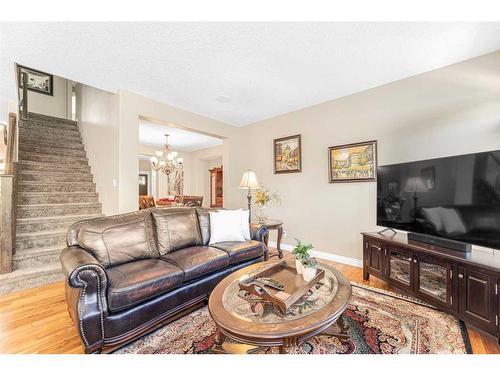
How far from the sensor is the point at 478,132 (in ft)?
7.86

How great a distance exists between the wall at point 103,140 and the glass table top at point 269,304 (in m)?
2.63

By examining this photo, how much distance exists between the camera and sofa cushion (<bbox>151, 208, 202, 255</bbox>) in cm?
246

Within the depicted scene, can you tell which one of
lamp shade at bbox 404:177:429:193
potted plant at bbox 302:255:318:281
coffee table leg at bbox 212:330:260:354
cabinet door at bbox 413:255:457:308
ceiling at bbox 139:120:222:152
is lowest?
coffee table leg at bbox 212:330:260:354

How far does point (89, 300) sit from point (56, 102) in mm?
6438

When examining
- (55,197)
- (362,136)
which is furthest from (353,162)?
(55,197)

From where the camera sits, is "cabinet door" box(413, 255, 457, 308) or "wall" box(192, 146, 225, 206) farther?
"wall" box(192, 146, 225, 206)

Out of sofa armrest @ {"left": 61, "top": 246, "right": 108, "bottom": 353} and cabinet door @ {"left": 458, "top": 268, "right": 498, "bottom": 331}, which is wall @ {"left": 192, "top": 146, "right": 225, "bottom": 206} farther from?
cabinet door @ {"left": 458, "top": 268, "right": 498, "bottom": 331}

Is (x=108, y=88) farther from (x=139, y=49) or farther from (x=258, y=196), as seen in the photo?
(x=258, y=196)

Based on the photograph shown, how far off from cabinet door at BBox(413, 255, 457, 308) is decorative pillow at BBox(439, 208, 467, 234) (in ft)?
1.12

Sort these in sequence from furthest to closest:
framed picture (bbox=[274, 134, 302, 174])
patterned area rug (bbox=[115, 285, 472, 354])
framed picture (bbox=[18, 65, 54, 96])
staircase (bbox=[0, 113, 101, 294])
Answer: framed picture (bbox=[18, 65, 54, 96]), framed picture (bbox=[274, 134, 302, 174]), staircase (bbox=[0, 113, 101, 294]), patterned area rug (bbox=[115, 285, 472, 354])

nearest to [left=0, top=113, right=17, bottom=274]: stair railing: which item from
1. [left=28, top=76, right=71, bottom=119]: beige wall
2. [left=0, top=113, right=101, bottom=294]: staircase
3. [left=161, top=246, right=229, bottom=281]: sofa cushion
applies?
[left=0, top=113, right=101, bottom=294]: staircase

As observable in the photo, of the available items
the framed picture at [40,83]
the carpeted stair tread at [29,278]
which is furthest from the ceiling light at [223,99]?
the framed picture at [40,83]

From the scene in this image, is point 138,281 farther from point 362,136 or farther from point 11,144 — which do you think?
point 362,136
